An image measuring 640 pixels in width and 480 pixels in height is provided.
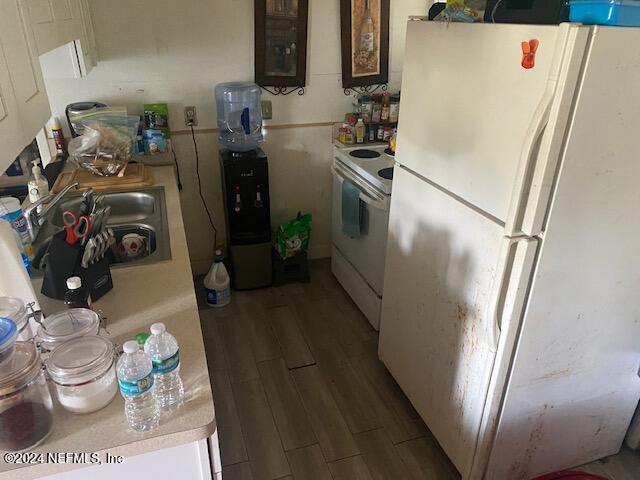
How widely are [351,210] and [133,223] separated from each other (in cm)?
117

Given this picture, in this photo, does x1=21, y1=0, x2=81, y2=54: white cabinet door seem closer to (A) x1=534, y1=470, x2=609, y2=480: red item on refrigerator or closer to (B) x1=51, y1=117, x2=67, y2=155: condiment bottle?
(B) x1=51, y1=117, x2=67, y2=155: condiment bottle

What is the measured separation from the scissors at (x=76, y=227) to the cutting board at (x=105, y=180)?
2.79 feet

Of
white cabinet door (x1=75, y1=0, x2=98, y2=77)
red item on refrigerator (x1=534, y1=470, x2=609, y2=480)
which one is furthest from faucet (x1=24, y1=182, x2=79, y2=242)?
red item on refrigerator (x1=534, y1=470, x2=609, y2=480)

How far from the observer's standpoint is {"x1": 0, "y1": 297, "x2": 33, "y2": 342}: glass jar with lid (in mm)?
990

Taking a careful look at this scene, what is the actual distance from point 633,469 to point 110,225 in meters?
2.25

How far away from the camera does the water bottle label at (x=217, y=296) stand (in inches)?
111

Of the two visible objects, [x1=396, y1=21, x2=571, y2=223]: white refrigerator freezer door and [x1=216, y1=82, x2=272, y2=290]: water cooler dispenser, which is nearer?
[x1=396, y1=21, x2=571, y2=223]: white refrigerator freezer door

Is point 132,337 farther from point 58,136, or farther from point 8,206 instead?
point 58,136

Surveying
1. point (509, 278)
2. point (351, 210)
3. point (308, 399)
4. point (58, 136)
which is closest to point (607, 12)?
point (509, 278)

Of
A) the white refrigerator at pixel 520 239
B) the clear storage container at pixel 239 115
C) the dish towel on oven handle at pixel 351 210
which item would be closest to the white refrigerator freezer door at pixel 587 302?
the white refrigerator at pixel 520 239

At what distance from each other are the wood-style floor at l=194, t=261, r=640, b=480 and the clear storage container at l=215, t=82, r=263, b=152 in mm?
934

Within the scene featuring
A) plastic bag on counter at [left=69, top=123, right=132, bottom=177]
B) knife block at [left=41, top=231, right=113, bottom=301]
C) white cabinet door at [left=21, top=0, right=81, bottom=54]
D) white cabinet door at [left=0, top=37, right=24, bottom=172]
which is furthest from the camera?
plastic bag on counter at [left=69, top=123, right=132, bottom=177]

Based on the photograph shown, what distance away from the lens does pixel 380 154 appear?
9.17 feet

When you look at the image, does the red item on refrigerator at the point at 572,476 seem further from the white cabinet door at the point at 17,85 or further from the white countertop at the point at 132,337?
the white cabinet door at the point at 17,85
